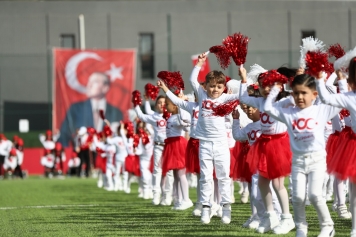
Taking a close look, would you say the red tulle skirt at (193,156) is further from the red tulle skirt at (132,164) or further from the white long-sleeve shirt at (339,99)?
the red tulle skirt at (132,164)

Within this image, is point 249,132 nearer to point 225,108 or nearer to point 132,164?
point 225,108

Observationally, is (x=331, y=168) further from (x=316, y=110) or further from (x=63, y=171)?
(x=63, y=171)

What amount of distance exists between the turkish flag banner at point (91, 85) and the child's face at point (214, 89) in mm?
21553

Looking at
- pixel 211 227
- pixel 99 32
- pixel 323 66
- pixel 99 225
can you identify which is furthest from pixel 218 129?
pixel 99 32

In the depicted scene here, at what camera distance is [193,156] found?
11078mm

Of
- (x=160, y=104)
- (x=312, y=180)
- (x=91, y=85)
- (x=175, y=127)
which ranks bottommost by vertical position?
(x=312, y=180)

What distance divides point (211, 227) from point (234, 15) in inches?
1141

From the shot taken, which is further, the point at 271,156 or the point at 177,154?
the point at 177,154

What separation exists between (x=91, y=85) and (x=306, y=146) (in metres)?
24.8

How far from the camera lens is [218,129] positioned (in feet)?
31.4

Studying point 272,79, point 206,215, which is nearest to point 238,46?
point 272,79

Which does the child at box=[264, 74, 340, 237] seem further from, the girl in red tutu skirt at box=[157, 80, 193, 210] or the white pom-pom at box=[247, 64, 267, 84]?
the girl in red tutu skirt at box=[157, 80, 193, 210]

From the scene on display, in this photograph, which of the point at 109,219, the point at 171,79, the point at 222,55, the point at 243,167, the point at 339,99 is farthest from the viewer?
the point at 109,219

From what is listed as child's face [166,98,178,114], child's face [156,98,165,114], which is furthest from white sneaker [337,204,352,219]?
child's face [156,98,165,114]
